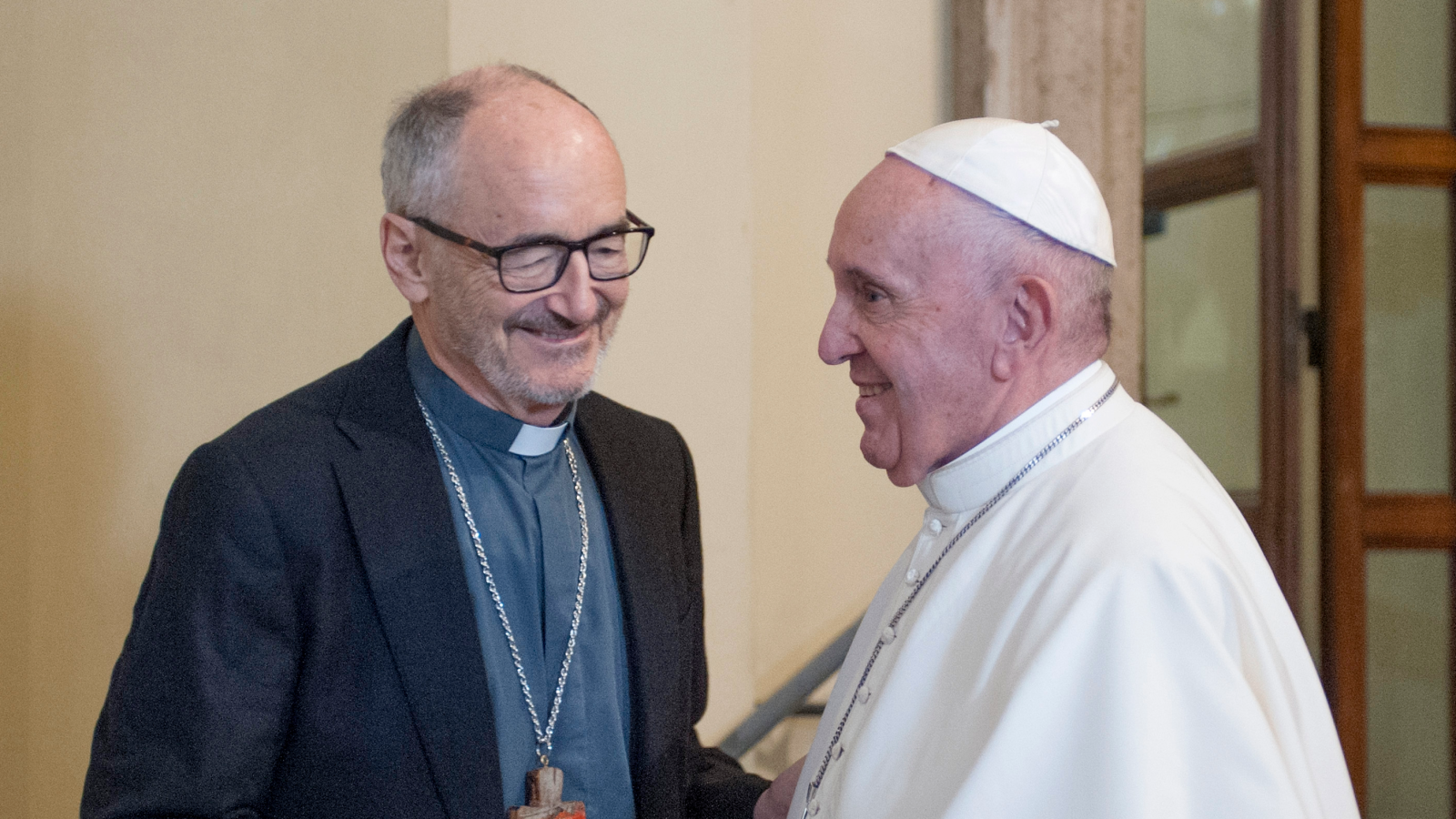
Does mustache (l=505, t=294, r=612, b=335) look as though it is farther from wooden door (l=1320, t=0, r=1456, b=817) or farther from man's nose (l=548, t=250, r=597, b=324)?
wooden door (l=1320, t=0, r=1456, b=817)

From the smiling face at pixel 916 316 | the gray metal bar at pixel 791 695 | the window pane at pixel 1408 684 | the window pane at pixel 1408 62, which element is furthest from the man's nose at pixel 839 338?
the window pane at pixel 1408 62

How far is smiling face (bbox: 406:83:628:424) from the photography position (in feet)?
5.48

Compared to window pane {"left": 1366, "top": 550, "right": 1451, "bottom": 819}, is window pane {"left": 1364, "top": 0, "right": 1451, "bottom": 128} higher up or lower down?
higher up

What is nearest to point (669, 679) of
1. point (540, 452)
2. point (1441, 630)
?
point (540, 452)

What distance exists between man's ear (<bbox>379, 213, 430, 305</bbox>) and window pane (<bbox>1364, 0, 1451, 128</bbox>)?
3.90m

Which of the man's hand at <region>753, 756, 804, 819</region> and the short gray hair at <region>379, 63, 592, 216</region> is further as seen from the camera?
the man's hand at <region>753, 756, 804, 819</region>

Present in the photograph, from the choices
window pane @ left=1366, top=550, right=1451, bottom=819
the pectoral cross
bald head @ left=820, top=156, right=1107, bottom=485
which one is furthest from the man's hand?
window pane @ left=1366, top=550, right=1451, bottom=819

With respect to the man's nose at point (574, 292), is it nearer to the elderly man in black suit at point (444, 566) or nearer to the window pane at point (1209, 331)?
the elderly man in black suit at point (444, 566)

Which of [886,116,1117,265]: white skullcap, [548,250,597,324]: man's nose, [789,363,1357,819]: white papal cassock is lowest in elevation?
[789,363,1357,819]: white papal cassock

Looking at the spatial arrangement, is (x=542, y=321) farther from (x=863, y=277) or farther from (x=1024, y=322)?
(x=1024, y=322)

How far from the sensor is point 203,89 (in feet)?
8.38

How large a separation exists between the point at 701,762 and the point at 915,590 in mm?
571

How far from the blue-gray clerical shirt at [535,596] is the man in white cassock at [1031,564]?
0.98 feet

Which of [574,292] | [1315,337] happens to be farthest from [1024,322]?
[1315,337]
